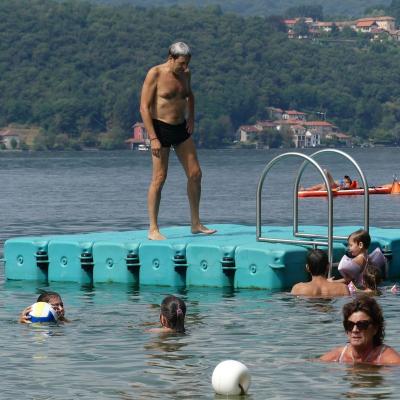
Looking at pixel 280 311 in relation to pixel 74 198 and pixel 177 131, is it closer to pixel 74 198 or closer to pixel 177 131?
pixel 177 131

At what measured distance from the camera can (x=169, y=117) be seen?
22219 mm

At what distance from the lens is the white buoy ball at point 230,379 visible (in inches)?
515

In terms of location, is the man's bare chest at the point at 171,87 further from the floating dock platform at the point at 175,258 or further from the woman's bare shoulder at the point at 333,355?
the woman's bare shoulder at the point at 333,355

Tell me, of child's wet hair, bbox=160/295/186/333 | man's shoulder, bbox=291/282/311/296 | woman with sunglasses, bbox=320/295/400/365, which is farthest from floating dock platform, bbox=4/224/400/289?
woman with sunglasses, bbox=320/295/400/365

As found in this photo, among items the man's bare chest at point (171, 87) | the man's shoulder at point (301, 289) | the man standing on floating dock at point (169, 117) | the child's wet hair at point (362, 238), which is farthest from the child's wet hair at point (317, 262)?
the man's bare chest at point (171, 87)

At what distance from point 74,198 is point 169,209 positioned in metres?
14.3

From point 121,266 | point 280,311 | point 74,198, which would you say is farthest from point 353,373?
point 74,198

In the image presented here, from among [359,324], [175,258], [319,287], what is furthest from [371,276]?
[359,324]

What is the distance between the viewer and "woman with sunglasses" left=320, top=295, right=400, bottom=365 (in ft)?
42.8

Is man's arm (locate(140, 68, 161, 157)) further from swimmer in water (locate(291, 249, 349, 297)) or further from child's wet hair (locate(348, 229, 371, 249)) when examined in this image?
child's wet hair (locate(348, 229, 371, 249))

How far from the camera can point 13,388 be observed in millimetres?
13852

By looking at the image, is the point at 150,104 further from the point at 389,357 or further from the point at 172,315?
the point at 389,357

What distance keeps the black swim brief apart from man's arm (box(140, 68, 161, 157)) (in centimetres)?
12

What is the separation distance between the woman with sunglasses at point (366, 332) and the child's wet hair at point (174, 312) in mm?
2838
